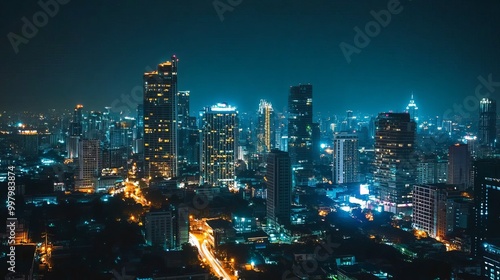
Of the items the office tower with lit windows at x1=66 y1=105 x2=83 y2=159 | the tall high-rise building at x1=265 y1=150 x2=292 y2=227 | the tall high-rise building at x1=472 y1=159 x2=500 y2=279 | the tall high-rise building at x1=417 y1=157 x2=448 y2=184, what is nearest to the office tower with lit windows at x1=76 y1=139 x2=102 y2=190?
the office tower with lit windows at x1=66 y1=105 x2=83 y2=159

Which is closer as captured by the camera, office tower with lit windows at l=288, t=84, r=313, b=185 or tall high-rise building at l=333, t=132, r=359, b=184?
tall high-rise building at l=333, t=132, r=359, b=184

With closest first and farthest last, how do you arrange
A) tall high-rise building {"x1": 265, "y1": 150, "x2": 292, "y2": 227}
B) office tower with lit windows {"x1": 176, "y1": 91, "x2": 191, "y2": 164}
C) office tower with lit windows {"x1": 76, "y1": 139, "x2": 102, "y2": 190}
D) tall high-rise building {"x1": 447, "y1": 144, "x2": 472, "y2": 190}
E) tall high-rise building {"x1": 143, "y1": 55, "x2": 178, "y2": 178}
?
tall high-rise building {"x1": 265, "y1": 150, "x2": 292, "y2": 227}, tall high-rise building {"x1": 447, "y1": 144, "x2": 472, "y2": 190}, office tower with lit windows {"x1": 76, "y1": 139, "x2": 102, "y2": 190}, tall high-rise building {"x1": 143, "y1": 55, "x2": 178, "y2": 178}, office tower with lit windows {"x1": 176, "y1": 91, "x2": 191, "y2": 164}

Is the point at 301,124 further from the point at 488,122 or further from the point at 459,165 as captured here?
the point at 459,165

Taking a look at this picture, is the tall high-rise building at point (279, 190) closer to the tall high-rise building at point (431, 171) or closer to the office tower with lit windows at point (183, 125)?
the tall high-rise building at point (431, 171)

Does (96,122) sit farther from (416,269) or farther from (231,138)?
(416,269)

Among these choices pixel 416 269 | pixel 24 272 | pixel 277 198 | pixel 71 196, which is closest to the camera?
pixel 24 272

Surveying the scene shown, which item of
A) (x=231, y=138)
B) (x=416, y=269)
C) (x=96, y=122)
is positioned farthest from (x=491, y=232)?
(x=96, y=122)

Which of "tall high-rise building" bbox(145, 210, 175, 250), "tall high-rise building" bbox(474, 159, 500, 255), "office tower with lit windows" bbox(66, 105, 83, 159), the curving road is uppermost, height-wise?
"office tower with lit windows" bbox(66, 105, 83, 159)

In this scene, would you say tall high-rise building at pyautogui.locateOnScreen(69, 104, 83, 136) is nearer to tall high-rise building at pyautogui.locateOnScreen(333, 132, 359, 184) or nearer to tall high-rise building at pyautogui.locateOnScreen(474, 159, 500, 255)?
tall high-rise building at pyautogui.locateOnScreen(333, 132, 359, 184)
